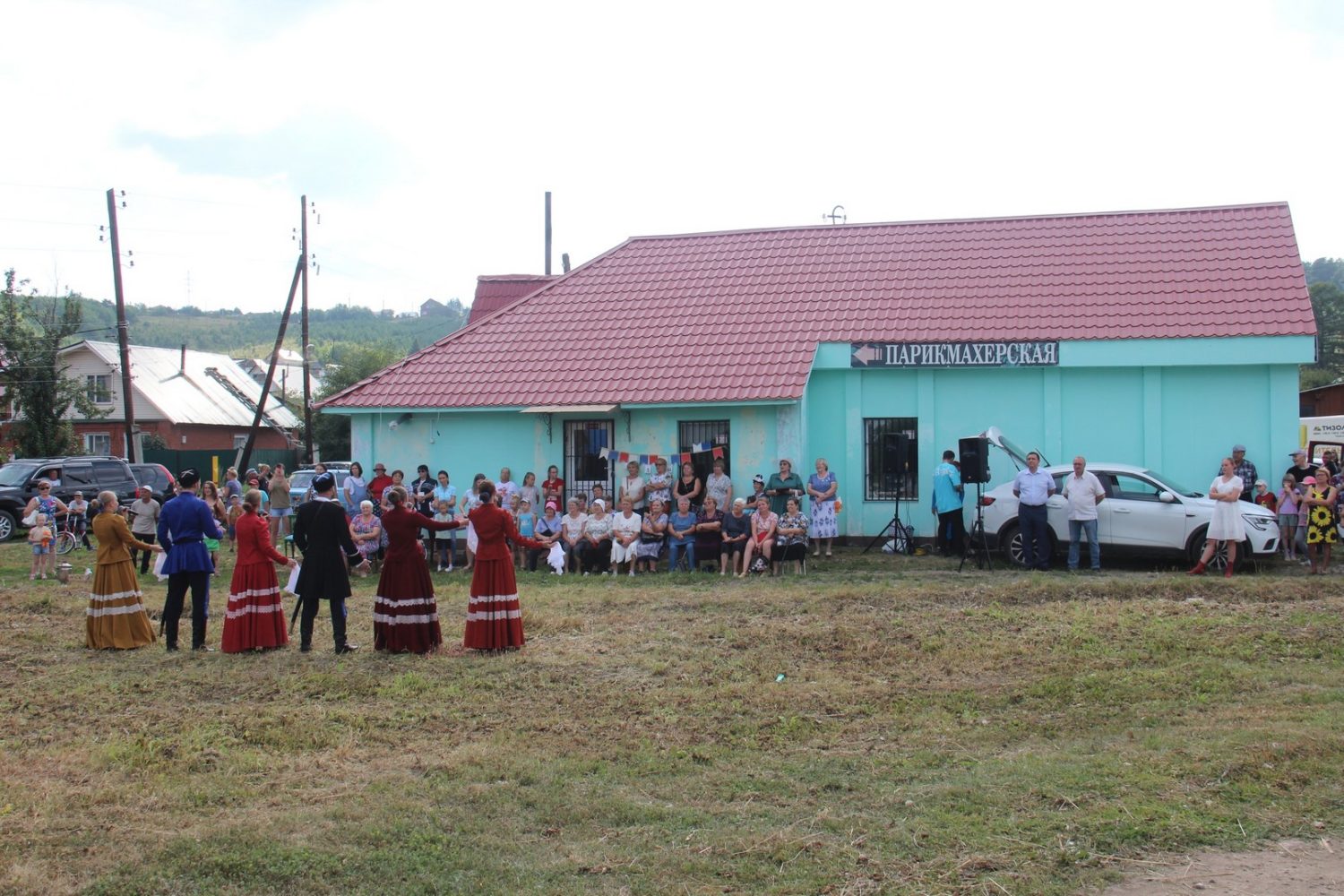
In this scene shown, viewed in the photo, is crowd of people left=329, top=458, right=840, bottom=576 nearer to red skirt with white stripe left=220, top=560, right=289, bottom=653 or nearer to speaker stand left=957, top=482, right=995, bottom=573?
speaker stand left=957, top=482, right=995, bottom=573

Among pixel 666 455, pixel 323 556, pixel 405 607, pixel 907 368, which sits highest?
pixel 907 368

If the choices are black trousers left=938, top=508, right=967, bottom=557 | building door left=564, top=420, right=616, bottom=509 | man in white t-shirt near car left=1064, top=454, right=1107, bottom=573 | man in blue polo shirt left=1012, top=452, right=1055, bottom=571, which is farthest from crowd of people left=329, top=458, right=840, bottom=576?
man in white t-shirt near car left=1064, top=454, right=1107, bottom=573

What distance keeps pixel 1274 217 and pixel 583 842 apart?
1969cm

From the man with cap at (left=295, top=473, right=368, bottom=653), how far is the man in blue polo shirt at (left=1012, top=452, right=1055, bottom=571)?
372 inches

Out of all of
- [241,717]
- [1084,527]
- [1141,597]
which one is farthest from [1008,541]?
[241,717]

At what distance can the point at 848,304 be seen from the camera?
2081 centimetres

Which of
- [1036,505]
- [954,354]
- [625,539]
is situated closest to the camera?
[1036,505]

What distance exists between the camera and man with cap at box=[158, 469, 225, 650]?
11688mm

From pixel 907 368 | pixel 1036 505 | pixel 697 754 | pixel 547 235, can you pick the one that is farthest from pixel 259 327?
pixel 697 754

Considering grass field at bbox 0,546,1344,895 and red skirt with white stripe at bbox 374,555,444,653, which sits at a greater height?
red skirt with white stripe at bbox 374,555,444,653

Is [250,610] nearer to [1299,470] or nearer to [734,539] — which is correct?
[734,539]

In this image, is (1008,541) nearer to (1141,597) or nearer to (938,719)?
(1141,597)

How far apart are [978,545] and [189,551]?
11.1 metres

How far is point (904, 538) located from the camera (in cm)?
1867
